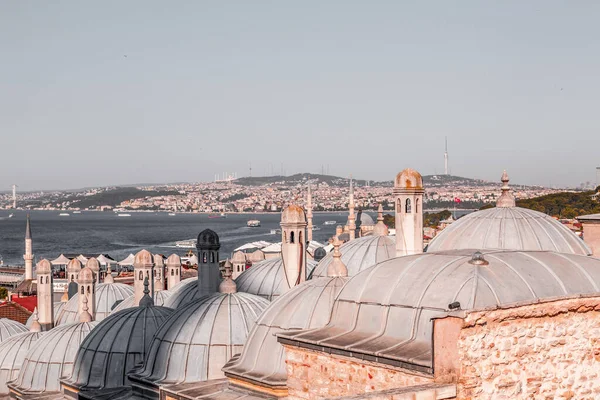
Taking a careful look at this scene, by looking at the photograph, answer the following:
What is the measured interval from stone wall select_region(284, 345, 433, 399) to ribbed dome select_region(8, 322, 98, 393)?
33.6ft

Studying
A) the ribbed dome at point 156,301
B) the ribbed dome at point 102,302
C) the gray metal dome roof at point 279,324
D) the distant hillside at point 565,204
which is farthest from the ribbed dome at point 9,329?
the distant hillside at point 565,204

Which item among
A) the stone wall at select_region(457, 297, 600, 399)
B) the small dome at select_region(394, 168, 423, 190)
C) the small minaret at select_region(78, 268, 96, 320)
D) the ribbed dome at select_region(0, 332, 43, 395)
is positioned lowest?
the ribbed dome at select_region(0, 332, 43, 395)

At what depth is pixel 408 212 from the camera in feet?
48.4

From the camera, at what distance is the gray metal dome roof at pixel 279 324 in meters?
11.8

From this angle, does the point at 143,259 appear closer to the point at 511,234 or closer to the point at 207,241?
the point at 207,241

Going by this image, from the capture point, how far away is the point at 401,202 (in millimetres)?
14844

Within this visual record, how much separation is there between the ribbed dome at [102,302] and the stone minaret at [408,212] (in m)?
11.7

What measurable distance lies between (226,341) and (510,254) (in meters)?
6.20

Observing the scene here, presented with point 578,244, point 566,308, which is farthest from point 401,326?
point 578,244

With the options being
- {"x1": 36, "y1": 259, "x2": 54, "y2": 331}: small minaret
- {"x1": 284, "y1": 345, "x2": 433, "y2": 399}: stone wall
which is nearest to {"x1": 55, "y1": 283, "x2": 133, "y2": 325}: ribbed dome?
{"x1": 36, "y1": 259, "x2": 54, "y2": 331}: small minaret

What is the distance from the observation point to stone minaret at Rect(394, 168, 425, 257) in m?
14.6

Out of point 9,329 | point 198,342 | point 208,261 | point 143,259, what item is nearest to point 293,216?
point 208,261

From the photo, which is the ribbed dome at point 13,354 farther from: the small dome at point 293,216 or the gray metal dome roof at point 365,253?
the small dome at point 293,216

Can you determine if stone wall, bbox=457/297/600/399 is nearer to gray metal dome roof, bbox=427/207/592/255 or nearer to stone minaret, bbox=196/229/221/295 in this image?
gray metal dome roof, bbox=427/207/592/255
